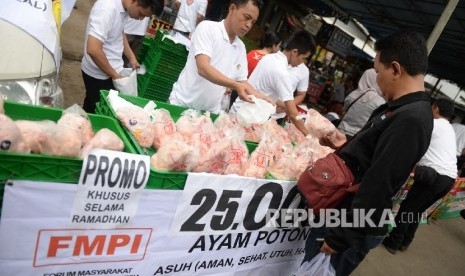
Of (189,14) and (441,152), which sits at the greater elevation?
(189,14)

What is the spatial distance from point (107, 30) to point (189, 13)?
3.44 metres

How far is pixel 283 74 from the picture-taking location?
346 cm

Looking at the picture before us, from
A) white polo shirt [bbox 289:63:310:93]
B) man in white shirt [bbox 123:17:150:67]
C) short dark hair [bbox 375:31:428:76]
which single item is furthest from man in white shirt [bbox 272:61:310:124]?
man in white shirt [bbox 123:17:150:67]

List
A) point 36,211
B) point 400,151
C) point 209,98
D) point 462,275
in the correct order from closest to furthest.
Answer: point 36,211
point 400,151
point 209,98
point 462,275

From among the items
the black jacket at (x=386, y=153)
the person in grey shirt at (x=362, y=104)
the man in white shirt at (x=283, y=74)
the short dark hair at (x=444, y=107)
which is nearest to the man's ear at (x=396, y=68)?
the black jacket at (x=386, y=153)

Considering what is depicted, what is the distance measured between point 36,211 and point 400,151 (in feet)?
6.32

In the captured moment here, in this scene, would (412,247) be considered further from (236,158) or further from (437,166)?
(236,158)

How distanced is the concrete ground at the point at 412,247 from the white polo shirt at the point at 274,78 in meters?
2.56

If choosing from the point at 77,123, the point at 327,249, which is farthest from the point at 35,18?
the point at 327,249

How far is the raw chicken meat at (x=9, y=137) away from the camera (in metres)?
1.27

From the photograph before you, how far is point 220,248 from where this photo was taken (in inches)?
87.4

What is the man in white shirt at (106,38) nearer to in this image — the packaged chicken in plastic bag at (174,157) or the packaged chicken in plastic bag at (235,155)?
the packaged chicken in plastic bag at (235,155)

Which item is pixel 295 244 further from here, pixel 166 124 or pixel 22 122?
pixel 22 122

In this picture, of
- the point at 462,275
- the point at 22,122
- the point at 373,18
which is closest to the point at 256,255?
the point at 22,122
